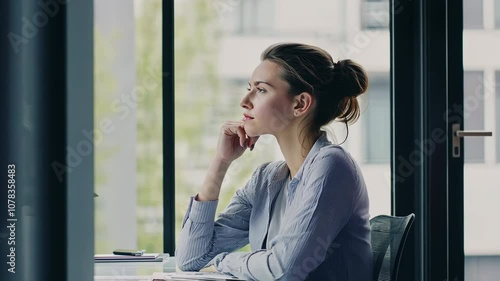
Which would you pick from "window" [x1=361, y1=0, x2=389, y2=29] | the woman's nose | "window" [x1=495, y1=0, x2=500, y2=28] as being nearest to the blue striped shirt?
the woman's nose

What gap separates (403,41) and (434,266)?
1.01 metres

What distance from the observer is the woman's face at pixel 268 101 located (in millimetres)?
2375

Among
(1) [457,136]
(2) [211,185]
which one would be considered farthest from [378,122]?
(2) [211,185]

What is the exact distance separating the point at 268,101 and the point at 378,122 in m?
1.04

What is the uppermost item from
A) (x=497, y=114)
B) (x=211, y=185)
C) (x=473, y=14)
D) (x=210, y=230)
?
(x=473, y=14)

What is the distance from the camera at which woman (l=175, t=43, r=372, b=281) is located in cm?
200

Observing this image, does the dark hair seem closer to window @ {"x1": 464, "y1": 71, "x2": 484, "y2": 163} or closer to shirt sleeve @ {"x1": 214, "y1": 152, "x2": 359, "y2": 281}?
shirt sleeve @ {"x1": 214, "y1": 152, "x2": 359, "y2": 281}

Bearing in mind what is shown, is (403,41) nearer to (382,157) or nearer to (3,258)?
(382,157)

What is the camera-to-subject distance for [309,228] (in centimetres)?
193

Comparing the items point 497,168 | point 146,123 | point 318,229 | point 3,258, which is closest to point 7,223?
point 3,258

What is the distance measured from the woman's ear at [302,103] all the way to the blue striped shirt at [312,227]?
14 centimetres

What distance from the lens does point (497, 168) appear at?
323 centimetres

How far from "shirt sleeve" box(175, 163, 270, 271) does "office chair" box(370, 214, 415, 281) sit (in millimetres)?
424

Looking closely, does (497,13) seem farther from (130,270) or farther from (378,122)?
(130,270)
